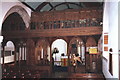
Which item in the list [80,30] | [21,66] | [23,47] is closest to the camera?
[80,30]

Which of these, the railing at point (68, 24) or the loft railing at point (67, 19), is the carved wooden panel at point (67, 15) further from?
the railing at point (68, 24)

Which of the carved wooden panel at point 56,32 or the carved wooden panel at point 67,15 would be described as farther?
the carved wooden panel at point 67,15

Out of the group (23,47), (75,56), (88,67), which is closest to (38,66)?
(23,47)

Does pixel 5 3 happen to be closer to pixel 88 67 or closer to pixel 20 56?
pixel 20 56

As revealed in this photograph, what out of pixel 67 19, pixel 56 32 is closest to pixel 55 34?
pixel 56 32

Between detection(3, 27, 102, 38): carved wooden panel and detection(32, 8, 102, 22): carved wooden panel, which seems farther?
detection(32, 8, 102, 22): carved wooden panel

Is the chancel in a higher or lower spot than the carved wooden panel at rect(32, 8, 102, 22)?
lower

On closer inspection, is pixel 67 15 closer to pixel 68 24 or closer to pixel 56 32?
pixel 68 24

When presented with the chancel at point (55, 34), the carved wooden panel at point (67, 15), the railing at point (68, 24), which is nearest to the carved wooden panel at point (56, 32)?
the chancel at point (55, 34)

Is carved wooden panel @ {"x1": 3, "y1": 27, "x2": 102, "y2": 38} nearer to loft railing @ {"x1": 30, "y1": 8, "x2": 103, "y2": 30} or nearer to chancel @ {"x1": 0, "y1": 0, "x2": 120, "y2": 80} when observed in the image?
chancel @ {"x1": 0, "y1": 0, "x2": 120, "y2": 80}

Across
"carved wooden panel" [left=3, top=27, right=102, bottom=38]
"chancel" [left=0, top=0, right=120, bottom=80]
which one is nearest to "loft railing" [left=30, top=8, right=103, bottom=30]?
"chancel" [left=0, top=0, right=120, bottom=80]

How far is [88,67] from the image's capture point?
30.1ft

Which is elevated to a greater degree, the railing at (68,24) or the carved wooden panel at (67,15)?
the carved wooden panel at (67,15)

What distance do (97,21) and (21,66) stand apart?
5059mm
